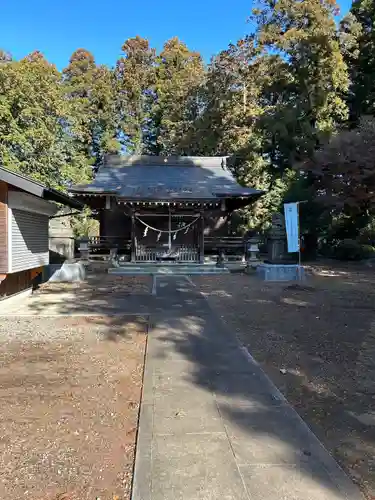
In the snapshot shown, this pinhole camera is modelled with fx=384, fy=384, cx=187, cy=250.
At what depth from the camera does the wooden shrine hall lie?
1596cm

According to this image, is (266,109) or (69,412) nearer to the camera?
(69,412)

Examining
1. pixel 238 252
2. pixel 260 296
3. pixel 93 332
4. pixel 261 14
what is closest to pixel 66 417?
pixel 93 332

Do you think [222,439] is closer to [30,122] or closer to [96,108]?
[30,122]

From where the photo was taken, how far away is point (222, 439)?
8.98 ft

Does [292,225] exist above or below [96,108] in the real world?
below

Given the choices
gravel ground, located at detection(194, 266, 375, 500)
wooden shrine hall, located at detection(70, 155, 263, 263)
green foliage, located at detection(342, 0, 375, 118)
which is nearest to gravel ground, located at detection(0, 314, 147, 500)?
gravel ground, located at detection(194, 266, 375, 500)

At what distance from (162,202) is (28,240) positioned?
7357mm

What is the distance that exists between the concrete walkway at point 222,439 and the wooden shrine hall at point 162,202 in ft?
38.0

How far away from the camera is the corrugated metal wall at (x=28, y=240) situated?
26.0 ft

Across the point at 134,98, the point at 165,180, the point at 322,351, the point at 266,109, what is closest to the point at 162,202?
the point at 165,180

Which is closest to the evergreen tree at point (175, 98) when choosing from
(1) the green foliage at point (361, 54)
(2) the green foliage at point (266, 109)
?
(2) the green foliage at point (266, 109)

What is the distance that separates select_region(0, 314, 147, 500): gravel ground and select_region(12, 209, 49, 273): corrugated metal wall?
→ 2705mm

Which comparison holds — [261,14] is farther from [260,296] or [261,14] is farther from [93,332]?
[93,332]

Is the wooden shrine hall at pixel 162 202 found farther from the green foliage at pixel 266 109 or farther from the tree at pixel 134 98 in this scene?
the tree at pixel 134 98
